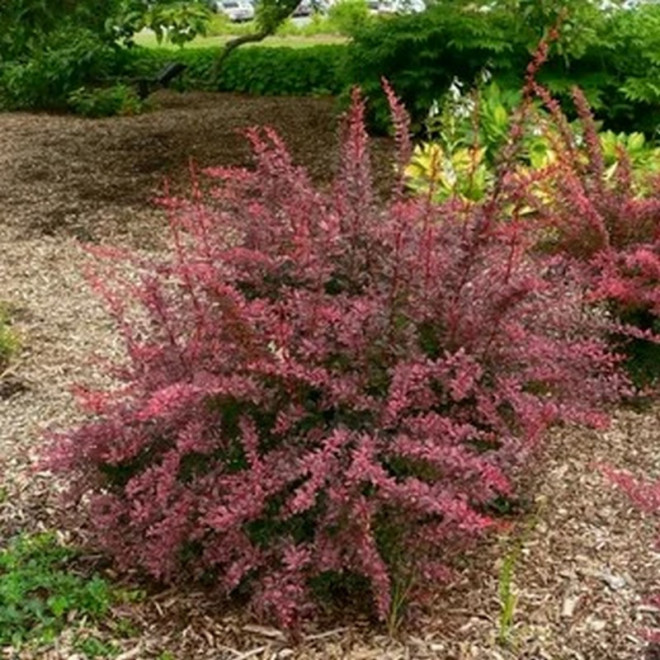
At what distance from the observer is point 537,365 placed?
10.8 feet

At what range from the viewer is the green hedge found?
1306cm

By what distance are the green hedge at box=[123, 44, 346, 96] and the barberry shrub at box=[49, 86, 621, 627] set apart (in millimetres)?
Result: 9342

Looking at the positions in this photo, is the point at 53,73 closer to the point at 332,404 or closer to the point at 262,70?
the point at 262,70

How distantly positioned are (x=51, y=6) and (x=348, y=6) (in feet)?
13.9

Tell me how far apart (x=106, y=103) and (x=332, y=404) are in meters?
9.40

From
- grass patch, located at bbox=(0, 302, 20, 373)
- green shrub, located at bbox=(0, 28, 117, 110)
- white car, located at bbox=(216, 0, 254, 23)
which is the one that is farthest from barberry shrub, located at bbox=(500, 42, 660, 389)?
white car, located at bbox=(216, 0, 254, 23)

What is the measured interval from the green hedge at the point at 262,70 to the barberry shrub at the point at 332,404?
9.34 m

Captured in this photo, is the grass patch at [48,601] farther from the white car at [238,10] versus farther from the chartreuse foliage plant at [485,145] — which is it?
the white car at [238,10]

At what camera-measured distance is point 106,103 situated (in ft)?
38.7

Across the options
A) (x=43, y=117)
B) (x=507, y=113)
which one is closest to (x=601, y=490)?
(x=507, y=113)

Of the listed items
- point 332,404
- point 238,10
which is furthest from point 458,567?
point 238,10

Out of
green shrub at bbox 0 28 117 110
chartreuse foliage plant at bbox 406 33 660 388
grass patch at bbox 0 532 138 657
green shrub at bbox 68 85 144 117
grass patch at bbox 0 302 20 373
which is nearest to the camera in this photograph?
grass patch at bbox 0 532 138 657

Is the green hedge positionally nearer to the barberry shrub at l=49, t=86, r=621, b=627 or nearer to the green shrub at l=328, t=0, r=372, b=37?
the green shrub at l=328, t=0, r=372, b=37

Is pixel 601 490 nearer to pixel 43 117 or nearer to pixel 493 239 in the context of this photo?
pixel 493 239
